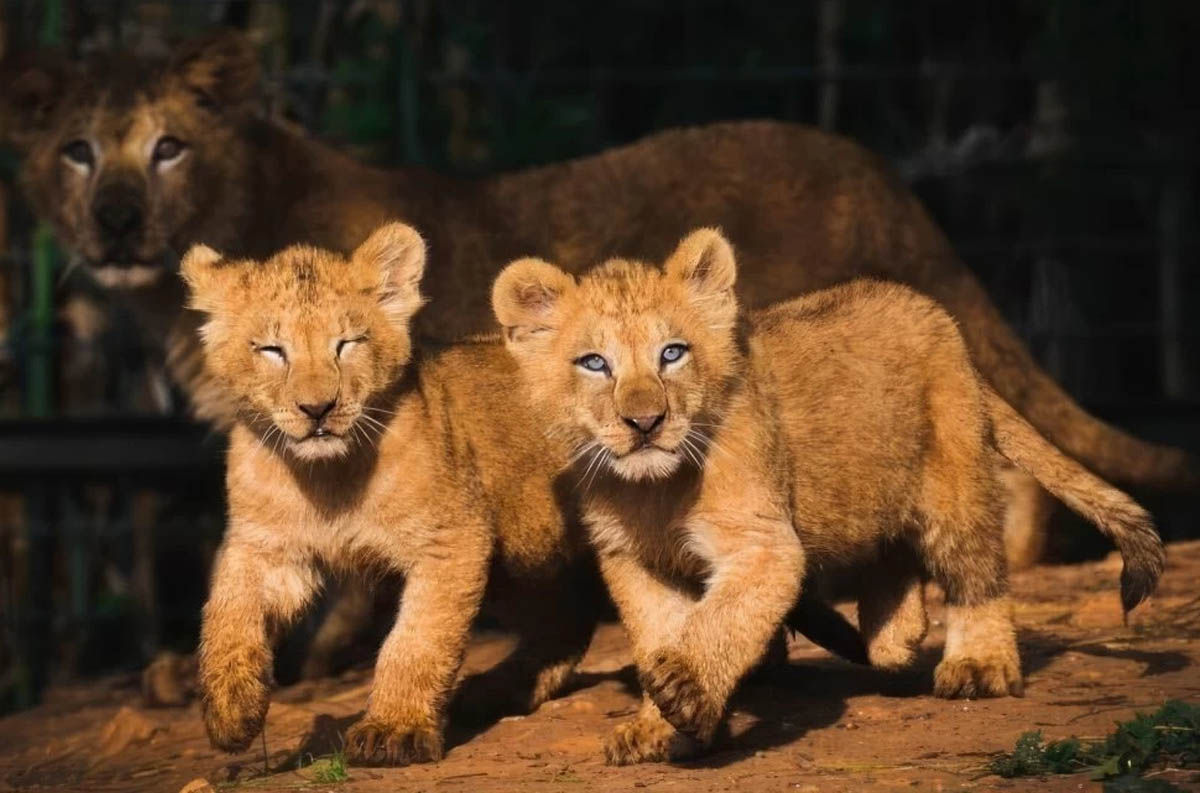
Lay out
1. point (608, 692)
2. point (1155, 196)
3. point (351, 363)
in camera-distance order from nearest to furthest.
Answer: point (351, 363)
point (608, 692)
point (1155, 196)

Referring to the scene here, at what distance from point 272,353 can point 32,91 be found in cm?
286

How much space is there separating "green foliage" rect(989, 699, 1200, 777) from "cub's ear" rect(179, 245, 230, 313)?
7.50 ft

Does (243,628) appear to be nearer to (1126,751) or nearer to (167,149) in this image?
(1126,751)

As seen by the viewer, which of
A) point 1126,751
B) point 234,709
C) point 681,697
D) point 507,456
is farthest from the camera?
point 507,456

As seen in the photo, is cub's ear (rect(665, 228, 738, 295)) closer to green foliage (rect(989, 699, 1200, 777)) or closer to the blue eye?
the blue eye

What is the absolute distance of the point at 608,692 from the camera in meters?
6.43

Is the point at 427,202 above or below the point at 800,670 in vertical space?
above

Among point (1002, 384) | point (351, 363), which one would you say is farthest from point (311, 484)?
point (1002, 384)

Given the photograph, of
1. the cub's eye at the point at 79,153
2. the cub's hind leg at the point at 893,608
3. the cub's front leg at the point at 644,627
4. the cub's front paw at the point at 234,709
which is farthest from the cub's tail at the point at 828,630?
the cub's eye at the point at 79,153

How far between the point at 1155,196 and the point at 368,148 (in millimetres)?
3259

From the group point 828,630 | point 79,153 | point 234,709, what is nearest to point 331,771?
point 234,709

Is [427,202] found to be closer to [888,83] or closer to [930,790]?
[888,83]

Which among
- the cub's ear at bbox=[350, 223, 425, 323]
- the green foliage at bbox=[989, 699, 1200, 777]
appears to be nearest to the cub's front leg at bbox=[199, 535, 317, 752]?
the cub's ear at bbox=[350, 223, 425, 323]

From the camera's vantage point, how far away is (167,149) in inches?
309
